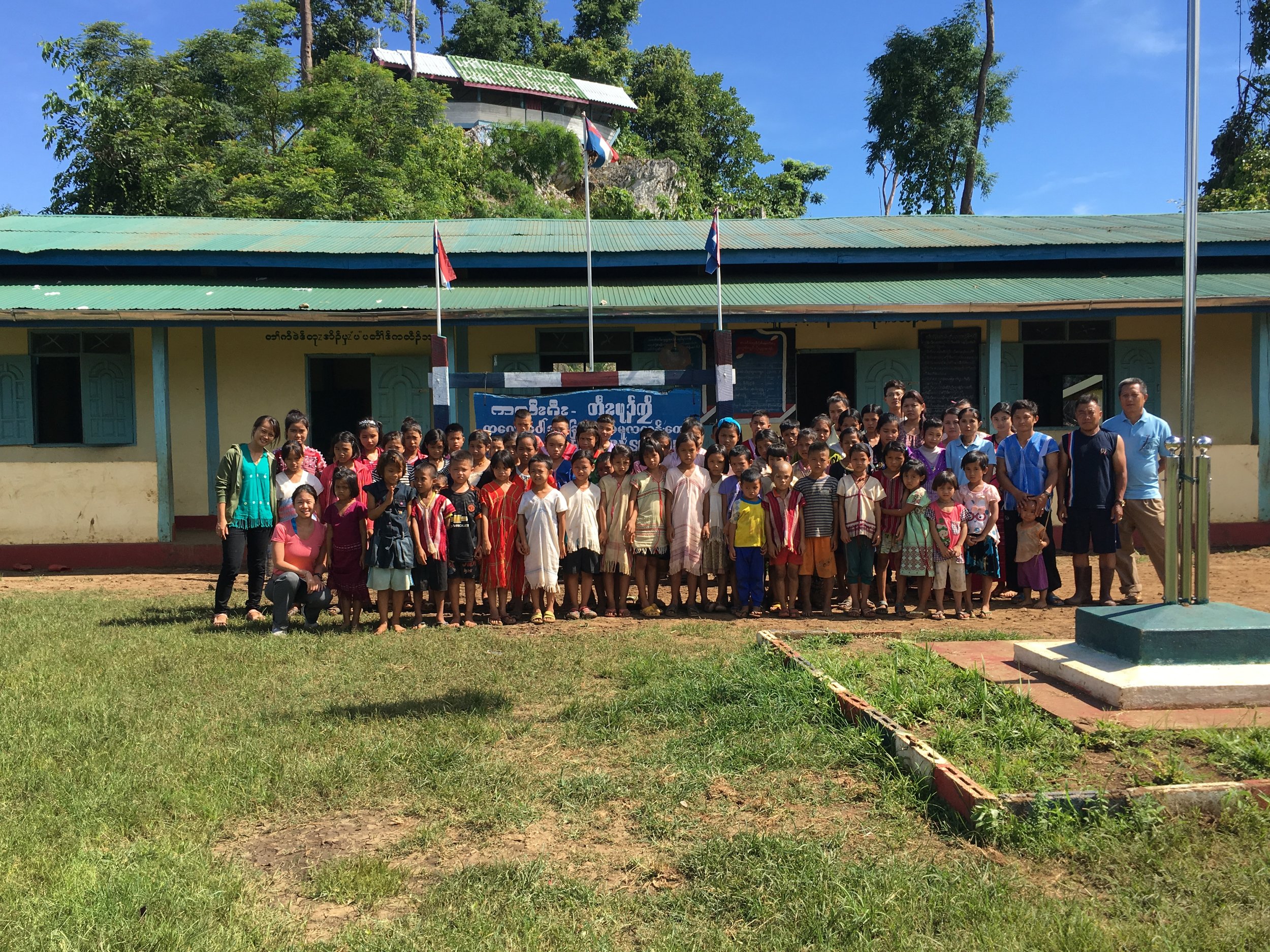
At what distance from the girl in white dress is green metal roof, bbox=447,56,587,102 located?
119 feet

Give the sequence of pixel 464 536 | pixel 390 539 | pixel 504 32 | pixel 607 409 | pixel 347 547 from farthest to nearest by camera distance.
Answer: pixel 504 32, pixel 607 409, pixel 464 536, pixel 347 547, pixel 390 539

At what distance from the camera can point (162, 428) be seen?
33.7 ft

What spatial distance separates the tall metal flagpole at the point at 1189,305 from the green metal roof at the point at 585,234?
7385 millimetres

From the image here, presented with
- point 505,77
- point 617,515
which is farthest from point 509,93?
point 617,515

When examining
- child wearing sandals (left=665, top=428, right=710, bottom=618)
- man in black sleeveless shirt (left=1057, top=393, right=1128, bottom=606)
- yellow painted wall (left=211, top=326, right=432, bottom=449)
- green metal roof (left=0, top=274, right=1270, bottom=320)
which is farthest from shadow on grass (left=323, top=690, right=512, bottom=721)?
yellow painted wall (left=211, top=326, right=432, bottom=449)

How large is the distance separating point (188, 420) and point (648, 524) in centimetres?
707

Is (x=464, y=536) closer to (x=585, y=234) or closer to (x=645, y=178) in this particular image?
(x=585, y=234)

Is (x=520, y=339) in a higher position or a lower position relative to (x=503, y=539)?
higher

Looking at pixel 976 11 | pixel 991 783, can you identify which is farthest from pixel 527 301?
pixel 976 11

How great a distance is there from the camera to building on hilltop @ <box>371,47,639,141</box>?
39.0 m

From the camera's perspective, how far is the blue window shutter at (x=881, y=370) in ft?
38.1

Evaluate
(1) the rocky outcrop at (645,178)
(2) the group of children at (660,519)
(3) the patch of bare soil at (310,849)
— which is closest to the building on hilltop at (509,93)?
(1) the rocky outcrop at (645,178)

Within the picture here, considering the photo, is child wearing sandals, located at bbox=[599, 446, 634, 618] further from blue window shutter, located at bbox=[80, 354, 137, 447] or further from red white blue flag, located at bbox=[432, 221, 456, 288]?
blue window shutter, located at bbox=[80, 354, 137, 447]

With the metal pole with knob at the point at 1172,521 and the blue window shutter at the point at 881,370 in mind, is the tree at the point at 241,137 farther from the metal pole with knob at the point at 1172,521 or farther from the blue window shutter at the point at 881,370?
the metal pole with knob at the point at 1172,521
